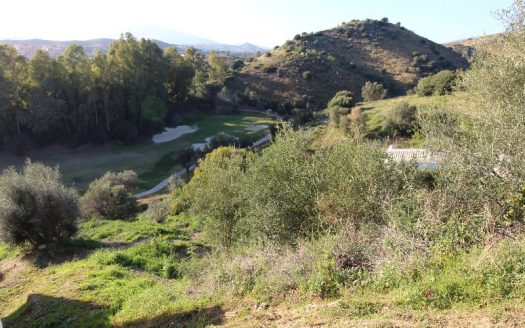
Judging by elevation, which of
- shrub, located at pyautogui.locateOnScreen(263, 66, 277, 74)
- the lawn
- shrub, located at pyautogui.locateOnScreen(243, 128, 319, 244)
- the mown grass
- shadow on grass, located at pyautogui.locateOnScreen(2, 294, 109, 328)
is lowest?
the lawn

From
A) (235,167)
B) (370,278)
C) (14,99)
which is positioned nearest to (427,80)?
(235,167)

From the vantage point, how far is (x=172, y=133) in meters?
56.4

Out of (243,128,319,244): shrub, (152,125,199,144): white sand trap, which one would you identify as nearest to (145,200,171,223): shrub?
(243,128,319,244): shrub

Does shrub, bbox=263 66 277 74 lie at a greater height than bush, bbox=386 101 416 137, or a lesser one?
greater

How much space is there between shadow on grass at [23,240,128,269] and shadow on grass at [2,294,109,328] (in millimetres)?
4428

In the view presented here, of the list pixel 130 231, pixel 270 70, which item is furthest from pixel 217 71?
pixel 130 231

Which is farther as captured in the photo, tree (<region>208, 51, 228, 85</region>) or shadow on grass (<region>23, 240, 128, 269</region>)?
tree (<region>208, 51, 228, 85</region>)

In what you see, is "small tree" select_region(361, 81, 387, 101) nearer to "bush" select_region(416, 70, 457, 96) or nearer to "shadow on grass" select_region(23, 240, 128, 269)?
"bush" select_region(416, 70, 457, 96)

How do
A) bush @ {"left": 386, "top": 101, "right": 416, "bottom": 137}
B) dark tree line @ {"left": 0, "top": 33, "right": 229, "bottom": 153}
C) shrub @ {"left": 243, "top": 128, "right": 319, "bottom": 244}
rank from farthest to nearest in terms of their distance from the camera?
dark tree line @ {"left": 0, "top": 33, "right": 229, "bottom": 153} < bush @ {"left": 386, "top": 101, "right": 416, "bottom": 137} < shrub @ {"left": 243, "top": 128, "right": 319, "bottom": 244}

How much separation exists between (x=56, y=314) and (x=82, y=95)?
4428 cm

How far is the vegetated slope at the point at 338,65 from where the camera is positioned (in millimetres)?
73750

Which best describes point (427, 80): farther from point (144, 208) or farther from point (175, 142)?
point (175, 142)

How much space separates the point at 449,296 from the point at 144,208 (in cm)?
2532

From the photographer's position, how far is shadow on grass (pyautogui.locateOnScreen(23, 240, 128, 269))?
52.6 feet
